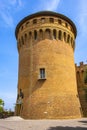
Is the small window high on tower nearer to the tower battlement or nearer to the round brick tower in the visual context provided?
the round brick tower

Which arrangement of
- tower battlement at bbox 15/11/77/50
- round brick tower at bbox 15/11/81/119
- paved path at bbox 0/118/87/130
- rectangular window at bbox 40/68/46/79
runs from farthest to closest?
tower battlement at bbox 15/11/77/50 → rectangular window at bbox 40/68/46/79 → round brick tower at bbox 15/11/81/119 → paved path at bbox 0/118/87/130

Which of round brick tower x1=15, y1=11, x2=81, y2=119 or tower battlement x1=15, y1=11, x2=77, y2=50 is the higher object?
tower battlement x1=15, y1=11, x2=77, y2=50

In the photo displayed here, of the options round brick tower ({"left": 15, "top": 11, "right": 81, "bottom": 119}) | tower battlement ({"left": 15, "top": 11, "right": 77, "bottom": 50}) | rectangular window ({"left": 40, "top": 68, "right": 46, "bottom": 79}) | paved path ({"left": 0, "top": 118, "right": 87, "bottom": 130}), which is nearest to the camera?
paved path ({"left": 0, "top": 118, "right": 87, "bottom": 130})

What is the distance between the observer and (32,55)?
A: 24.4m

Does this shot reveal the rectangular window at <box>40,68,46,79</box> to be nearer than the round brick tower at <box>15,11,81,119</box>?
No

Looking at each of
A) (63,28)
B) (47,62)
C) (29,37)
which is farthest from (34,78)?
(63,28)

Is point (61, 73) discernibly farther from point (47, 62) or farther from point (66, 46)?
point (66, 46)

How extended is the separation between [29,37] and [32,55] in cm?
255

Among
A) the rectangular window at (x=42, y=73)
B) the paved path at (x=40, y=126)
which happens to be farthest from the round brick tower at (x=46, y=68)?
the paved path at (x=40, y=126)

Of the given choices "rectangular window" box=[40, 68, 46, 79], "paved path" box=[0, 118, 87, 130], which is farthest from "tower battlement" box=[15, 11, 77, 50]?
"paved path" box=[0, 118, 87, 130]

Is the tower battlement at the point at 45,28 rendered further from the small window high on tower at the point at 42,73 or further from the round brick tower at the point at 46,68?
the small window high on tower at the point at 42,73

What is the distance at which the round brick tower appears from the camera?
21.9m

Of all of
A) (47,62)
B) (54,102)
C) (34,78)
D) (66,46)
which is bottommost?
(54,102)

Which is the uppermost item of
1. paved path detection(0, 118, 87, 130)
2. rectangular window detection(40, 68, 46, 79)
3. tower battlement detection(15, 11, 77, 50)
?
tower battlement detection(15, 11, 77, 50)
